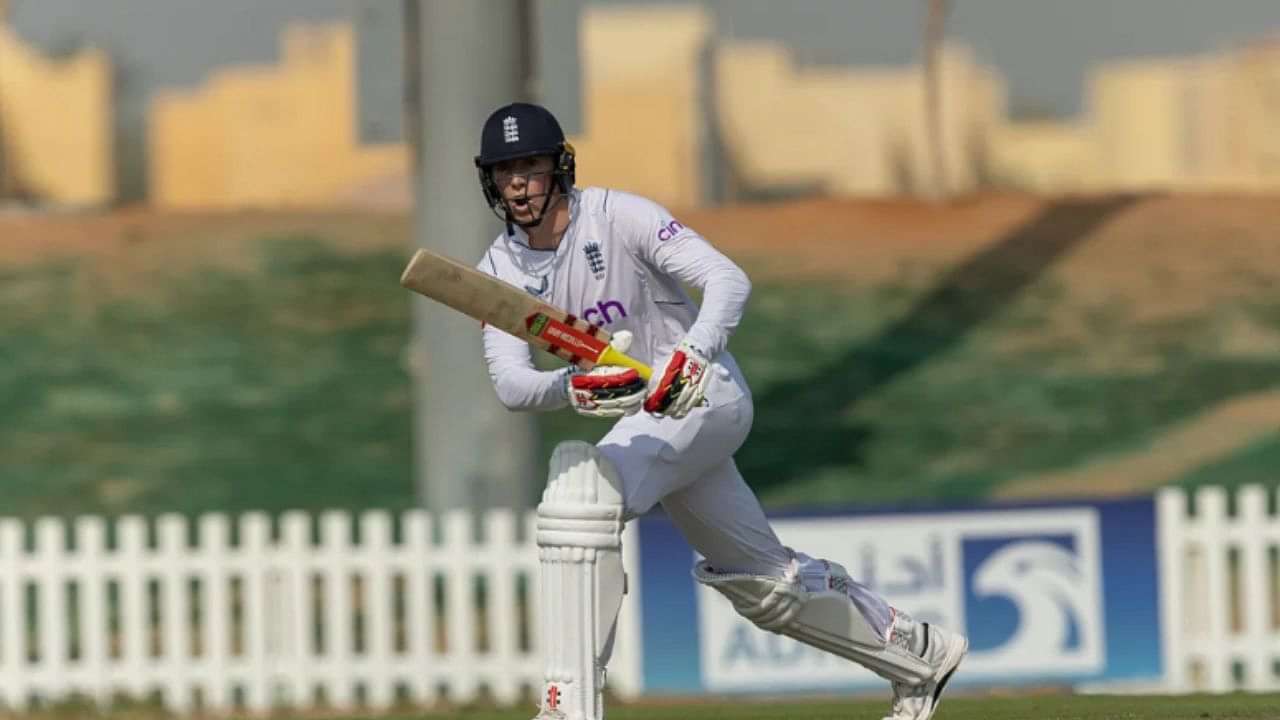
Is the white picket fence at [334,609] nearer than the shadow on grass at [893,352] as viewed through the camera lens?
Yes

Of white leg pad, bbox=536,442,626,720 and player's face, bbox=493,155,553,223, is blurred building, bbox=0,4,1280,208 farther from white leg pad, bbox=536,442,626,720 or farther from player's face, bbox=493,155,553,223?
white leg pad, bbox=536,442,626,720

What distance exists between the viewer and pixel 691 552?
36.3 feet

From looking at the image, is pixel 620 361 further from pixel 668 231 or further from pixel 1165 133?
pixel 1165 133

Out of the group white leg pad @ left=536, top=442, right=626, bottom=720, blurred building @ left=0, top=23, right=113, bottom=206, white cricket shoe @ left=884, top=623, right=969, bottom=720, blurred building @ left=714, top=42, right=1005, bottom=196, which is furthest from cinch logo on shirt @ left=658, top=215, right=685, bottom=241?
blurred building @ left=0, top=23, right=113, bottom=206

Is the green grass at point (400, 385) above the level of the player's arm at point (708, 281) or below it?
above

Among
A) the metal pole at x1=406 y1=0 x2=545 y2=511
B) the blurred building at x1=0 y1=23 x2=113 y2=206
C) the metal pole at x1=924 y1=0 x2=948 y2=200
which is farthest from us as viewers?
the blurred building at x1=0 y1=23 x2=113 y2=206

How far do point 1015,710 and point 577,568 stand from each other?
2.54m

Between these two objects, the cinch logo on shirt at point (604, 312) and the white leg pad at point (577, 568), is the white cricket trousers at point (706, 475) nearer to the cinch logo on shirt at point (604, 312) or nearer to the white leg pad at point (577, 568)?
the white leg pad at point (577, 568)

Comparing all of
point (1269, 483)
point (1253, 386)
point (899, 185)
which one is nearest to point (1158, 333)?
point (1253, 386)

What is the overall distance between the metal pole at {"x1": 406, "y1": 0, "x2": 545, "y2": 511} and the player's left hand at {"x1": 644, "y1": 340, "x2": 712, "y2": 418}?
6.83m

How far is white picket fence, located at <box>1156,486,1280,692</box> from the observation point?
11.4 meters

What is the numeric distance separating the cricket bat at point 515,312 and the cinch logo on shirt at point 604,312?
21 cm

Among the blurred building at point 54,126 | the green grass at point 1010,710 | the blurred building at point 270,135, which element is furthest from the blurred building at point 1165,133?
the green grass at point 1010,710

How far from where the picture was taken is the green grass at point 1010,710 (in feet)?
24.5
